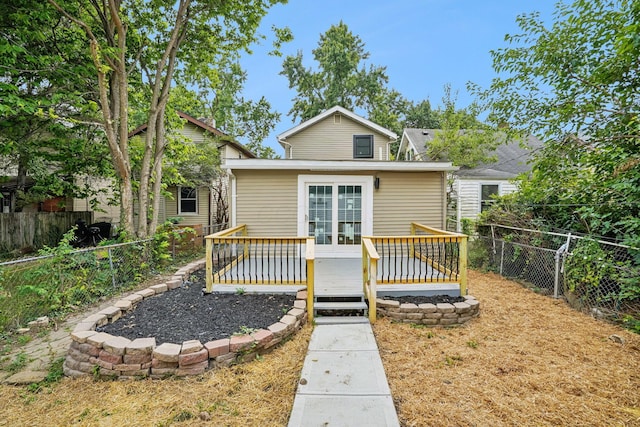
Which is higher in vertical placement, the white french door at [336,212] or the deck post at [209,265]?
the white french door at [336,212]

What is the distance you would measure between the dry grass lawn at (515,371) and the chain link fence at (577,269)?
37 cm

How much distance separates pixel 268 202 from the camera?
7.11 metres

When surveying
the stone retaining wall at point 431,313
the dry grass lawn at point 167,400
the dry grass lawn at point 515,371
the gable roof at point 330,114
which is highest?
the gable roof at point 330,114

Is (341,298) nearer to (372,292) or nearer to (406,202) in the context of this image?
(372,292)

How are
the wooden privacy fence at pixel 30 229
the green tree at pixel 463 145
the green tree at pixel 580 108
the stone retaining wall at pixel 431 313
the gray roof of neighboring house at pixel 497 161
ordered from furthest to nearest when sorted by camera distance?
the green tree at pixel 463 145 → the gray roof of neighboring house at pixel 497 161 → the wooden privacy fence at pixel 30 229 → the green tree at pixel 580 108 → the stone retaining wall at pixel 431 313

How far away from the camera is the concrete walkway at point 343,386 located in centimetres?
221

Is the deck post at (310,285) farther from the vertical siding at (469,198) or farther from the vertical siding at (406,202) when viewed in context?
the vertical siding at (469,198)

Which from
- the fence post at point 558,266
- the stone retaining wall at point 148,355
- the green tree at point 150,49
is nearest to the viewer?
the stone retaining wall at point 148,355

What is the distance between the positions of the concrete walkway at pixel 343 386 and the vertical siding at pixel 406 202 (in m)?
4.00

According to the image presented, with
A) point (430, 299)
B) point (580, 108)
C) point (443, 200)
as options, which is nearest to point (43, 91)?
point (430, 299)

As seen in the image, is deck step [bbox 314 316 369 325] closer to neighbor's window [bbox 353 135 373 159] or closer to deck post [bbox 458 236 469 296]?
deck post [bbox 458 236 469 296]

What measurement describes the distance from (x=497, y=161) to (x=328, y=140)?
27.7 ft

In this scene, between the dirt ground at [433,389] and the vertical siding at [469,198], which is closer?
the dirt ground at [433,389]

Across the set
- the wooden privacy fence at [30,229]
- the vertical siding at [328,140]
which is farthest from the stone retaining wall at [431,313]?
the wooden privacy fence at [30,229]
